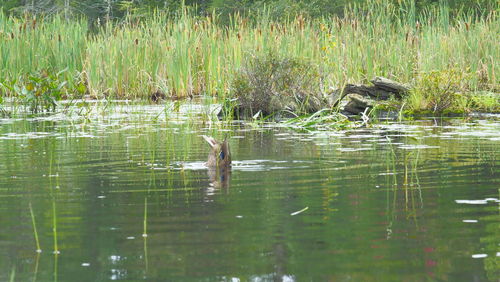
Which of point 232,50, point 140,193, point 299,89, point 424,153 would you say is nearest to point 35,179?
point 140,193

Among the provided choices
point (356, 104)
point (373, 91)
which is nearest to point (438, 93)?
point (373, 91)

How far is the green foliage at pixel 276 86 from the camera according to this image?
1540 centimetres

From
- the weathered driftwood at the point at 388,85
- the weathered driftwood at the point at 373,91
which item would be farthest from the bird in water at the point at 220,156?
the weathered driftwood at the point at 388,85

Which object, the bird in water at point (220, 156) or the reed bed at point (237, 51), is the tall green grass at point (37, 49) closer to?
the reed bed at point (237, 51)

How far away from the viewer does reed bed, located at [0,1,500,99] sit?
17.5 meters

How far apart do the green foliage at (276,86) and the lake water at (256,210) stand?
416 cm

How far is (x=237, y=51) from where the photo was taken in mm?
19125

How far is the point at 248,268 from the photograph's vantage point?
168 inches

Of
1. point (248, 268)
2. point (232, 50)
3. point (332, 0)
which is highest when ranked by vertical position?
point (332, 0)

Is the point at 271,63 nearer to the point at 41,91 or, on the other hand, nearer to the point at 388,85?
the point at 388,85

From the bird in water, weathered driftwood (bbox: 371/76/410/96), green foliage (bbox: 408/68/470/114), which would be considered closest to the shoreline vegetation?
green foliage (bbox: 408/68/470/114)

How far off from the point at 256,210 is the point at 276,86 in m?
9.69

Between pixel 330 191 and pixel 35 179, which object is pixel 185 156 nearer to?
pixel 35 179

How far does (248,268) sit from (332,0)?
3156 centimetres
